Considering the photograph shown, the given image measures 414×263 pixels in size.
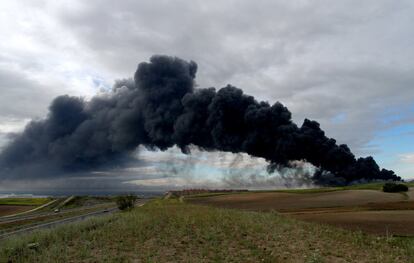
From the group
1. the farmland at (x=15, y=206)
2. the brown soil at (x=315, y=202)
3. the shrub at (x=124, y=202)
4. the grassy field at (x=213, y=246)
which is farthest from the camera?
the farmland at (x=15, y=206)

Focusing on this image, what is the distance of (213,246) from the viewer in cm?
2345

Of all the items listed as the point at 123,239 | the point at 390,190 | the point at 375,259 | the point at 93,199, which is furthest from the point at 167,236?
the point at 93,199

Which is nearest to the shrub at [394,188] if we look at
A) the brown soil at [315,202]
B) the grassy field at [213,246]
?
the brown soil at [315,202]

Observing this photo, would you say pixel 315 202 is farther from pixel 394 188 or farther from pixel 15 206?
pixel 15 206

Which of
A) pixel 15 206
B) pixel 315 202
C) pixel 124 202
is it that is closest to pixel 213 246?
pixel 315 202

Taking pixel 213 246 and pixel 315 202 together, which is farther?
pixel 315 202

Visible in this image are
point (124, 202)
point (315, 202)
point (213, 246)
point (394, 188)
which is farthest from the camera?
point (394, 188)

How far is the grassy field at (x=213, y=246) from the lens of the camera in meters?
20.4

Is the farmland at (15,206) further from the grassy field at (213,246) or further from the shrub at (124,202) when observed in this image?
the grassy field at (213,246)

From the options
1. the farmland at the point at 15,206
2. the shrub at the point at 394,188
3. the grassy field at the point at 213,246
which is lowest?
the farmland at the point at 15,206

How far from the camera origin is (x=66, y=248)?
2408 centimetres

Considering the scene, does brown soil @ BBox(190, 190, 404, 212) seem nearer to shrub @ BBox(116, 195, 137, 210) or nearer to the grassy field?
shrub @ BBox(116, 195, 137, 210)

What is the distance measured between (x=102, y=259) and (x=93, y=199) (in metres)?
130

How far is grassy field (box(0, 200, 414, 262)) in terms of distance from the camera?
66.8 feet
